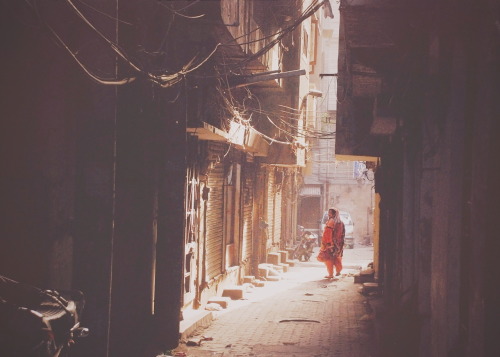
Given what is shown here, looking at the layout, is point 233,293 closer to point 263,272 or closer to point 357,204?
point 263,272

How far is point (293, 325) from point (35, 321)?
8951mm

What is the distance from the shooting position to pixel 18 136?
24.7ft

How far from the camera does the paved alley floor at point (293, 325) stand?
10.9 m

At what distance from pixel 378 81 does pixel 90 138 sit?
586 centimetres

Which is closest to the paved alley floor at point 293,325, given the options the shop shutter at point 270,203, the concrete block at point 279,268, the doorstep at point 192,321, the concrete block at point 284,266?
the doorstep at point 192,321

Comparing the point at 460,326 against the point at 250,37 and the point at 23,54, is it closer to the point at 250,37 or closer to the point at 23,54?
the point at 23,54

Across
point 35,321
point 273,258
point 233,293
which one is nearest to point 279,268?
point 273,258

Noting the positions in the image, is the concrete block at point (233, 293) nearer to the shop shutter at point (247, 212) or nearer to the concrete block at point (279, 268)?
the shop shutter at point (247, 212)

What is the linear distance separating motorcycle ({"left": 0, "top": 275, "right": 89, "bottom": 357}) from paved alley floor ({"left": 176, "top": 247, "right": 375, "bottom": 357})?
203 inches

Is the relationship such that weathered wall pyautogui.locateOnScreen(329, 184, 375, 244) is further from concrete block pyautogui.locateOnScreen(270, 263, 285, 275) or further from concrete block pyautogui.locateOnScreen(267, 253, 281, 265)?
concrete block pyautogui.locateOnScreen(270, 263, 285, 275)

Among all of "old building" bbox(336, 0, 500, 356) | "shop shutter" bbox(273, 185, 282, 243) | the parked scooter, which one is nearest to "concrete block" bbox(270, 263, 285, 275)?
"shop shutter" bbox(273, 185, 282, 243)

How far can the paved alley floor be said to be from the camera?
10.9 metres

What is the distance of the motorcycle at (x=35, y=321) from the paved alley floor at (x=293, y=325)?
5.15m

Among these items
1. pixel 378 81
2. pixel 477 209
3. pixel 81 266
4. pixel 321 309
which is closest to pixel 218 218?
pixel 321 309
